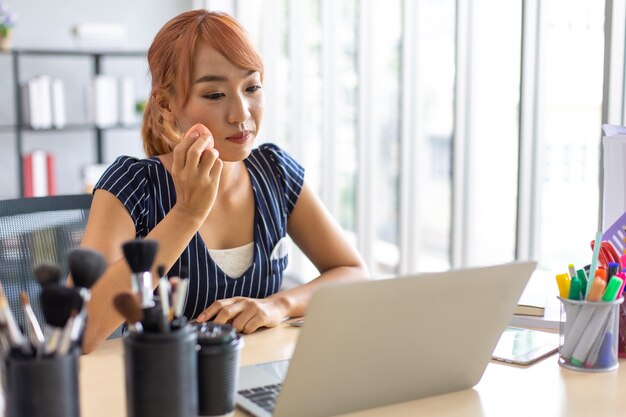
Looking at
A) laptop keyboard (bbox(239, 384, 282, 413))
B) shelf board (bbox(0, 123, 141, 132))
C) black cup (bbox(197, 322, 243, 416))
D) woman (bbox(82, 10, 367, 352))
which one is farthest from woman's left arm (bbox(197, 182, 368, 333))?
shelf board (bbox(0, 123, 141, 132))

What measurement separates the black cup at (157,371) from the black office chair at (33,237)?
765 mm

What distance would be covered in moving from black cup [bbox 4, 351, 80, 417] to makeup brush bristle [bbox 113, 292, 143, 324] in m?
0.06

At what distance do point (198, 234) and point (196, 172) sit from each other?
12.7 inches

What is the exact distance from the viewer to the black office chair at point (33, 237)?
5.01 feet

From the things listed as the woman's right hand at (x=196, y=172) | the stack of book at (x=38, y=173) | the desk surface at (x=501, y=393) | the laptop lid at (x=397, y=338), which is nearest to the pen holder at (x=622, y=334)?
the desk surface at (x=501, y=393)

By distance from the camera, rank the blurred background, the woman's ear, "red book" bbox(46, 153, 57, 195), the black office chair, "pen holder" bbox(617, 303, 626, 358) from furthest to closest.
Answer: "red book" bbox(46, 153, 57, 195), the blurred background, the woman's ear, the black office chair, "pen holder" bbox(617, 303, 626, 358)

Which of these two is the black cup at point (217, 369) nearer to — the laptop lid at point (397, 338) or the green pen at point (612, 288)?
the laptop lid at point (397, 338)

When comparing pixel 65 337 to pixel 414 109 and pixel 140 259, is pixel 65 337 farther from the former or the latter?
pixel 414 109

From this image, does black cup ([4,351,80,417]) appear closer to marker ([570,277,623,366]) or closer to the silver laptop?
the silver laptop

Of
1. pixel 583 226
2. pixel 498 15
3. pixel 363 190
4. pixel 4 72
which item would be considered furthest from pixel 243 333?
pixel 4 72

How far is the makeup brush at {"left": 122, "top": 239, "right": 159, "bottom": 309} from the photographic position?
0.80 metres

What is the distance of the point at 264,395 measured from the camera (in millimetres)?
1022

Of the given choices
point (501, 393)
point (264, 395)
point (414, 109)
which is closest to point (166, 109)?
point (264, 395)

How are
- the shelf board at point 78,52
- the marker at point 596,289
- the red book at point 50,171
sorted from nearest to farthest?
the marker at point 596,289 → the shelf board at point 78,52 → the red book at point 50,171
